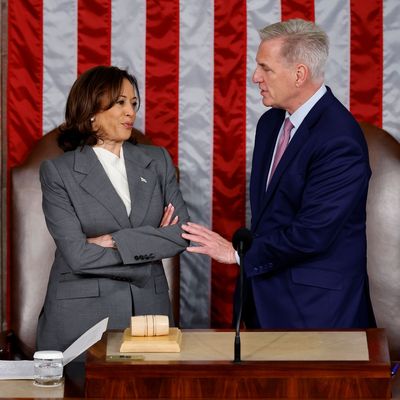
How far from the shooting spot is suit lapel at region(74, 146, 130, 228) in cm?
365

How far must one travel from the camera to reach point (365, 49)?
4473mm

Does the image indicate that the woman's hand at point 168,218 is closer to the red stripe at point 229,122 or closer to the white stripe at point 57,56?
the red stripe at point 229,122

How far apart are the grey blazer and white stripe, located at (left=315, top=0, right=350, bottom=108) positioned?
4.16 ft

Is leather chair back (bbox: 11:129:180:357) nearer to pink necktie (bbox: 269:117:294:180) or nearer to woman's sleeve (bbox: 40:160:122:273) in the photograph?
woman's sleeve (bbox: 40:160:122:273)

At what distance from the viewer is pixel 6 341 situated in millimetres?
3729

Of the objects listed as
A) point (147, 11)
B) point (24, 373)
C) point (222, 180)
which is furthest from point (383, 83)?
point (24, 373)

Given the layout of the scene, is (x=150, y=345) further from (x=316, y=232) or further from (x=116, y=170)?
(x=116, y=170)

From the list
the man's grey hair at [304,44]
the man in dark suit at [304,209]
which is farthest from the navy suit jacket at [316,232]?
the man's grey hair at [304,44]

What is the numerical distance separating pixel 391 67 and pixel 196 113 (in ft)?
3.17

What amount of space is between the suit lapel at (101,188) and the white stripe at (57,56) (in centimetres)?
86

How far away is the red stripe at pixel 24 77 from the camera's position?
4469mm

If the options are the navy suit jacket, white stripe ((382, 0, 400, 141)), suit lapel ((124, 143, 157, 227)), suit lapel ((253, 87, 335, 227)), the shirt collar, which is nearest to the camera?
the navy suit jacket

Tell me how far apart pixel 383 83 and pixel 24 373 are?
2610 mm

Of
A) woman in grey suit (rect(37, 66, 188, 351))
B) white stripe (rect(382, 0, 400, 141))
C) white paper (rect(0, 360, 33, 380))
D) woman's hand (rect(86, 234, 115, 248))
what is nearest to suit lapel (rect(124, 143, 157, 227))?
woman in grey suit (rect(37, 66, 188, 351))
